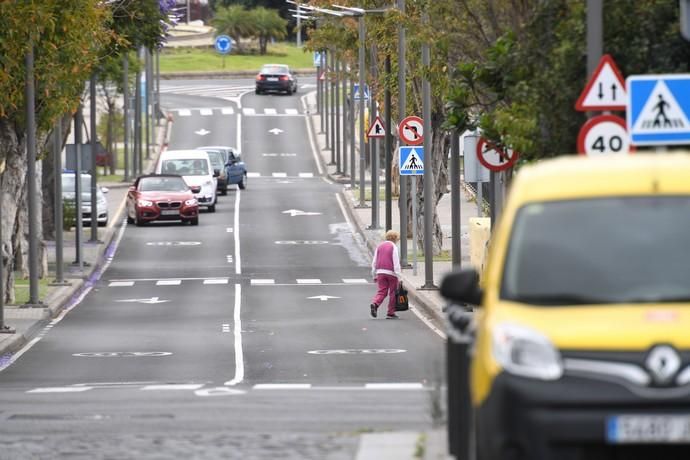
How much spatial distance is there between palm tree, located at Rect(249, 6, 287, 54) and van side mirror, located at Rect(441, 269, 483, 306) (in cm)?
13046

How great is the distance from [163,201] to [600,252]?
156ft

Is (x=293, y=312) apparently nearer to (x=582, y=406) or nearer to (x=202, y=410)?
(x=202, y=410)

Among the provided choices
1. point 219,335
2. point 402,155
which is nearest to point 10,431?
point 219,335

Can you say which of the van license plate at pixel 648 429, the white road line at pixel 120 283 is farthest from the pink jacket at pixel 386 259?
the van license plate at pixel 648 429

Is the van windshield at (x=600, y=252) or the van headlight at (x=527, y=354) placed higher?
the van windshield at (x=600, y=252)

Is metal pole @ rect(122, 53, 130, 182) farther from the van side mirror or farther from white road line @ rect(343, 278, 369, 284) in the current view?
the van side mirror

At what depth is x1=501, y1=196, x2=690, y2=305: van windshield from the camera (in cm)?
942

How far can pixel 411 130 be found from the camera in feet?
130

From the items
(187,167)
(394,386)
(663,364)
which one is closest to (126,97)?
(187,167)

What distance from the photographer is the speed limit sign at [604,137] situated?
662 inches

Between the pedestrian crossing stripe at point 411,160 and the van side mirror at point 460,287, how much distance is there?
29.4 metres

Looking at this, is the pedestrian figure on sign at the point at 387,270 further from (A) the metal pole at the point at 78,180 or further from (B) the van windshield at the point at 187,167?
(B) the van windshield at the point at 187,167

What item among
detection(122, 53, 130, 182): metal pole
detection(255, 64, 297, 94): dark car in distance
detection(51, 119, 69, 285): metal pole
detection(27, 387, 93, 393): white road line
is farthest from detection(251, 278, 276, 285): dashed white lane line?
detection(255, 64, 297, 94): dark car in distance

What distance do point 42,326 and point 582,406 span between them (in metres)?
25.0
